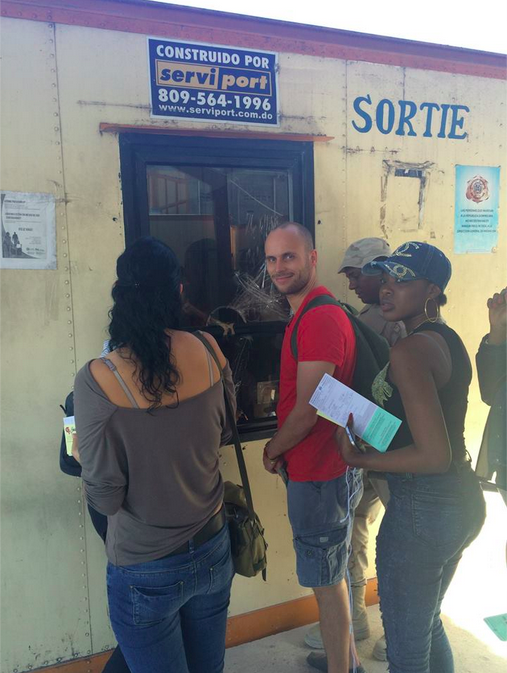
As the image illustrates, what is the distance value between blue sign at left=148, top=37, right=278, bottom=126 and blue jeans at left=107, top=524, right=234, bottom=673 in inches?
74.8

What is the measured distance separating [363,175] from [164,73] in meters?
1.18

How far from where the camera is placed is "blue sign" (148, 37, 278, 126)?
7.67ft

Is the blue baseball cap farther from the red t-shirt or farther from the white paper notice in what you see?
the white paper notice

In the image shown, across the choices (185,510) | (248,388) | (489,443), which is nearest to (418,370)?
(489,443)

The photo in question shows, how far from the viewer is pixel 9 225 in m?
2.18

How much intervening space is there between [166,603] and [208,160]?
190cm

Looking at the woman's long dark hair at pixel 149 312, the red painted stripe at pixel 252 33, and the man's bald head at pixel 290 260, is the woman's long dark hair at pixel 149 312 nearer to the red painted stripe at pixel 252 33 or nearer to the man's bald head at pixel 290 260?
the man's bald head at pixel 290 260

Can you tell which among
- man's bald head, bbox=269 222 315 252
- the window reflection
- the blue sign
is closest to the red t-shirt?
man's bald head, bbox=269 222 315 252

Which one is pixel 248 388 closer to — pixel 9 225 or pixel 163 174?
pixel 163 174

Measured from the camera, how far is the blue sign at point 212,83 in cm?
234

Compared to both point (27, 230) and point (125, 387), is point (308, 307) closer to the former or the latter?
point (125, 387)

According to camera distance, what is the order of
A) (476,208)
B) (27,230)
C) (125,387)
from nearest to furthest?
(125,387)
(27,230)
(476,208)

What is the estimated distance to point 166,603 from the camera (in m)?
1.50

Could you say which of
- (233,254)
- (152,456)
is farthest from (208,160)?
(152,456)
